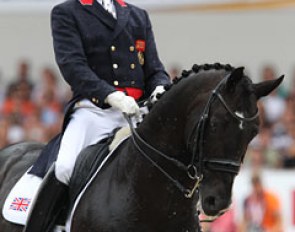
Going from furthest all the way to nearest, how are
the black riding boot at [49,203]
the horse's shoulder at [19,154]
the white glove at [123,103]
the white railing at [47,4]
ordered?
the white railing at [47,4] → the horse's shoulder at [19,154] → the black riding boot at [49,203] → the white glove at [123,103]

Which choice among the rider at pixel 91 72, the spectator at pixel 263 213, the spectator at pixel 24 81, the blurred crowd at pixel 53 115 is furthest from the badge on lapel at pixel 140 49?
the spectator at pixel 24 81

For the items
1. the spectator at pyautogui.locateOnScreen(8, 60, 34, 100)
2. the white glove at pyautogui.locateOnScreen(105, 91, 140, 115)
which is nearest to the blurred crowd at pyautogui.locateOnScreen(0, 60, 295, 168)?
the spectator at pyautogui.locateOnScreen(8, 60, 34, 100)

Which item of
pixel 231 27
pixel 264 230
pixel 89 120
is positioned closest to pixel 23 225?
pixel 89 120

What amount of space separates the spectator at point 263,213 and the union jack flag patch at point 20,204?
556cm

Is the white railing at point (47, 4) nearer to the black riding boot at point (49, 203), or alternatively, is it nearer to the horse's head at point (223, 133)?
the black riding boot at point (49, 203)

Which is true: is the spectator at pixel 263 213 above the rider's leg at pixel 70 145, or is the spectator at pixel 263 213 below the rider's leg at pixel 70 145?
A: below

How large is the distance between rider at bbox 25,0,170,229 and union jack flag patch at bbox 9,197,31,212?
0.22m

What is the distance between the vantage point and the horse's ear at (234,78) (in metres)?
6.09

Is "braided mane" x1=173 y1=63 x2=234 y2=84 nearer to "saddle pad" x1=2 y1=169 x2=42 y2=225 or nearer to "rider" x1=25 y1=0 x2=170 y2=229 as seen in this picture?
"rider" x1=25 y1=0 x2=170 y2=229

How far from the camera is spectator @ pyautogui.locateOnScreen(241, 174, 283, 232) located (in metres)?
12.6

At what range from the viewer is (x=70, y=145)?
7.07 metres

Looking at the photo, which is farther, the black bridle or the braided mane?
the braided mane

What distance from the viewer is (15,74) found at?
58.0 feet

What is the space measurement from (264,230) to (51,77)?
5.39 meters
